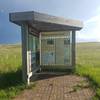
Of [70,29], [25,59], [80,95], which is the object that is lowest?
[80,95]

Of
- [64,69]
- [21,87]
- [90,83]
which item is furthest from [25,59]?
[64,69]

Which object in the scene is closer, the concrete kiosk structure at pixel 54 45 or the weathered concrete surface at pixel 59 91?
the weathered concrete surface at pixel 59 91

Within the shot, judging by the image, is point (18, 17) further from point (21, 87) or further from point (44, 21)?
point (21, 87)

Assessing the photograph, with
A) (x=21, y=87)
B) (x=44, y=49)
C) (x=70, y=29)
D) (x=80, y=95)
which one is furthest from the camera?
(x=44, y=49)

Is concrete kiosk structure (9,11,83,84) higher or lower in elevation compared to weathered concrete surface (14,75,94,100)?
higher

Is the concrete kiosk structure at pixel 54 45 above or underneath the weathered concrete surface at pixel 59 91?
above

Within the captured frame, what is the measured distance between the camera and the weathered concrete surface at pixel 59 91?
24.7 feet

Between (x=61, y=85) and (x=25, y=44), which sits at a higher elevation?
(x=25, y=44)

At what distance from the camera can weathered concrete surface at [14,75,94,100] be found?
7.54 meters

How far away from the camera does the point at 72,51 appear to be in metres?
13.0

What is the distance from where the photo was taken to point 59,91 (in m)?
8.26

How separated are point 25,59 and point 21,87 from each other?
4.71 feet

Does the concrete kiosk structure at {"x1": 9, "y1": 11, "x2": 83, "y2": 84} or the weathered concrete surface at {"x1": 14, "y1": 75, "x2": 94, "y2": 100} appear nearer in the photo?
the weathered concrete surface at {"x1": 14, "y1": 75, "x2": 94, "y2": 100}

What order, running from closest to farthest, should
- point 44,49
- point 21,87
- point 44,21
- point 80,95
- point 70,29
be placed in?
1. point 80,95
2. point 21,87
3. point 44,21
4. point 70,29
5. point 44,49
